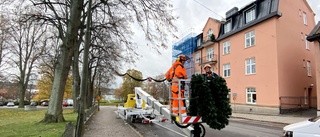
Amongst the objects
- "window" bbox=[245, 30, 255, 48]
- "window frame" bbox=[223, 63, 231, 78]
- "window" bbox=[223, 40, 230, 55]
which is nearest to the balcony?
"window" bbox=[223, 40, 230, 55]

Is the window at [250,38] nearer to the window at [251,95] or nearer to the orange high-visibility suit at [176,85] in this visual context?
the window at [251,95]

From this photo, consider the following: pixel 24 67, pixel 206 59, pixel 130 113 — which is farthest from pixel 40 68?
pixel 130 113

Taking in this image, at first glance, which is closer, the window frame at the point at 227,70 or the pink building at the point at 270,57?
the pink building at the point at 270,57

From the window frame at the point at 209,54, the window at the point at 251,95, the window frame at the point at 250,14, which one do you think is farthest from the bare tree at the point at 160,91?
the window frame at the point at 250,14

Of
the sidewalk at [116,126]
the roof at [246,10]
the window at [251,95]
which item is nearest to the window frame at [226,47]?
the roof at [246,10]

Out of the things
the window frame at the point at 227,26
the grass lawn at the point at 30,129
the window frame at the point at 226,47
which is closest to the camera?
the grass lawn at the point at 30,129

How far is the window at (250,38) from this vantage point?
27886mm

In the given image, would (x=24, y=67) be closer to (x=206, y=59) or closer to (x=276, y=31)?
(x=206, y=59)

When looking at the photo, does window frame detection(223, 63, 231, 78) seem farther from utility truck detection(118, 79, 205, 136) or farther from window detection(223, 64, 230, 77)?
utility truck detection(118, 79, 205, 136)

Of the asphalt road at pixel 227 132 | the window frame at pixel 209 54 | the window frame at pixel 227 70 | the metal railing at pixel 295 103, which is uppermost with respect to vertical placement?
the window frame at pixel 209 54

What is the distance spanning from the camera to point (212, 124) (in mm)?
6297

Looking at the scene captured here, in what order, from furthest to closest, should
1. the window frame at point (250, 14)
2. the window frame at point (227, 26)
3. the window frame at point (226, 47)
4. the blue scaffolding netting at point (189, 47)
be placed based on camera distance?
the blue scaffolding netting at point (189, 47), the window frame at point (227, 26), the window frame at point (226, 47), the window frame at point (250, 14)

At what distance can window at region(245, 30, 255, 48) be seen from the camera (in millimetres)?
27886

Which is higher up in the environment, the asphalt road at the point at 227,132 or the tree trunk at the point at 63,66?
the tree trunk at the point at 63,66
